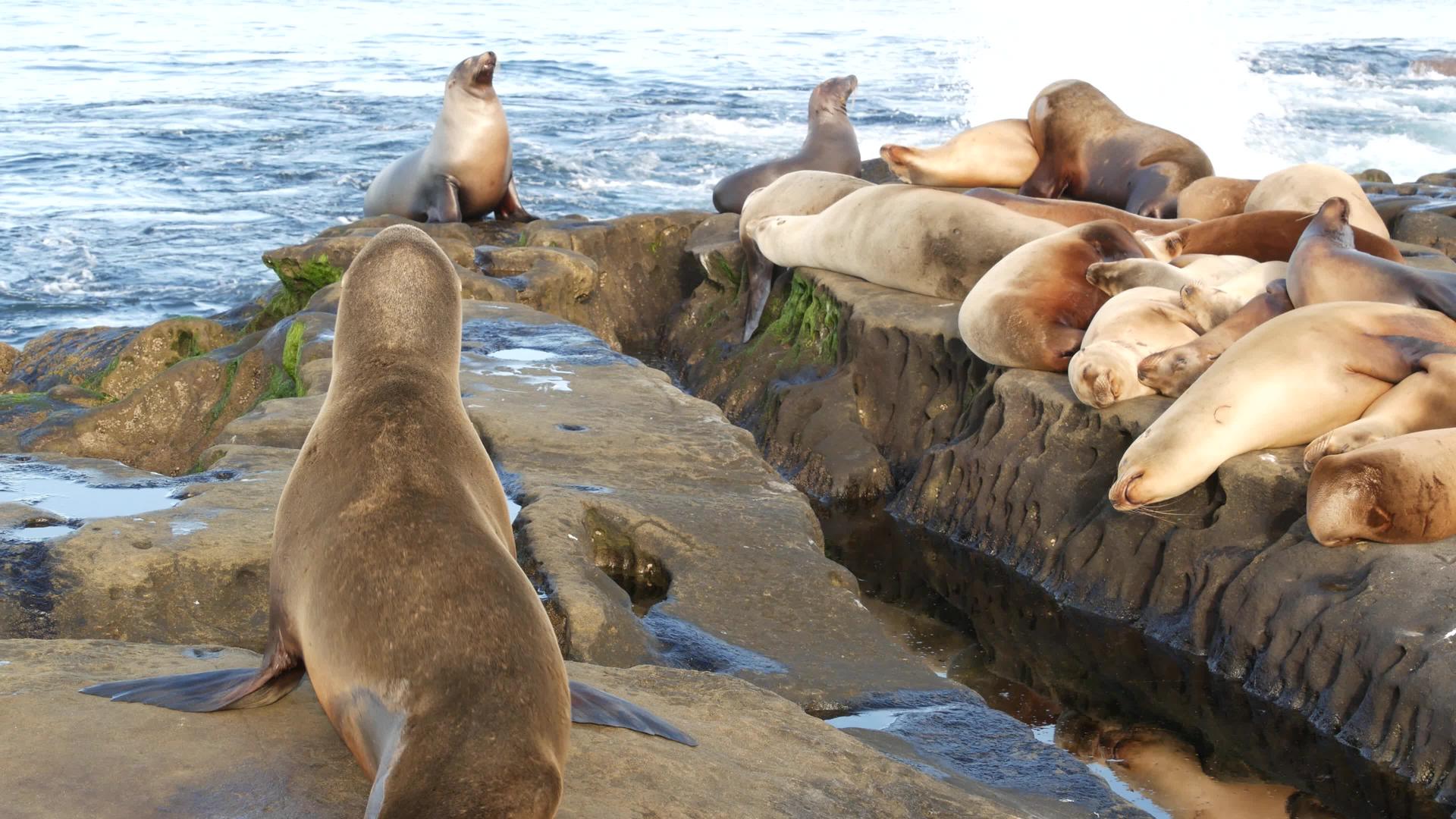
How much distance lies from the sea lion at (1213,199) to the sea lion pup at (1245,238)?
1.09m

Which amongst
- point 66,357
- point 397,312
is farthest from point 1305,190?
point 66,357

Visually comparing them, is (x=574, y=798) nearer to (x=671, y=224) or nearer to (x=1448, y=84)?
(x=671, y=224)

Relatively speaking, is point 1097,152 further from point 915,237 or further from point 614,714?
point 614,714

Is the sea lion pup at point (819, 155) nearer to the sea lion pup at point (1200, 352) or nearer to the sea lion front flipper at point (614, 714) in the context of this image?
the sea lion pup at point (1200, 352)

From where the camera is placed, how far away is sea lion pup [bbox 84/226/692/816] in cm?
234

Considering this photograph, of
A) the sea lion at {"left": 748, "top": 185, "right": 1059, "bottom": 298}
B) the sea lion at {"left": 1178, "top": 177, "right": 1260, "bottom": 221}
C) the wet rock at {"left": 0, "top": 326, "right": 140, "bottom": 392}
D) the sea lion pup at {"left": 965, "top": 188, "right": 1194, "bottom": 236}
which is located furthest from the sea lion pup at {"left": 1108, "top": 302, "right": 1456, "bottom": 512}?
the wet rock at {"left": 0, "top": 326, "right": 140, "bottom": 392}

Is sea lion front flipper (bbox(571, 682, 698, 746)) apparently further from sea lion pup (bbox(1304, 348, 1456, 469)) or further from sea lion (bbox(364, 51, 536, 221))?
sea lion (bbox(364, 51, 536, 221))

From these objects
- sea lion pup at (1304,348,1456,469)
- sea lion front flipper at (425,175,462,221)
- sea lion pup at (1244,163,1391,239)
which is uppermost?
sea lion pup at (1244,163,1391,239)

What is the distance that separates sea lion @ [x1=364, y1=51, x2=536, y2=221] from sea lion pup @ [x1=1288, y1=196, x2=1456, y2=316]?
7419 mm

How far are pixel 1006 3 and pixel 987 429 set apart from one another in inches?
1829

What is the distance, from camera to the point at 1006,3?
50469 millimetres

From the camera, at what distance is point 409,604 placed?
103 inches

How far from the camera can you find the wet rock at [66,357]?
9188 mm

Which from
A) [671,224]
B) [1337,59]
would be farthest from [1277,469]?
[1337,59]
